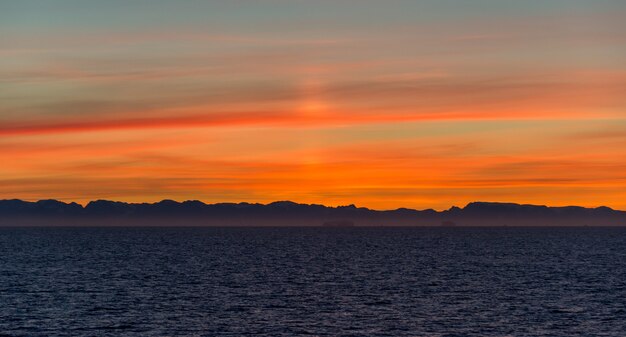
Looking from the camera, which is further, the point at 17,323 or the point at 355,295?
the point at 355,295

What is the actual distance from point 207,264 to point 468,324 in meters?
90.7

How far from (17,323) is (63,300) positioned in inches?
676

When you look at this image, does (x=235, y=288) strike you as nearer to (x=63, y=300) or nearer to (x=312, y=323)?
(x=63, y=300)

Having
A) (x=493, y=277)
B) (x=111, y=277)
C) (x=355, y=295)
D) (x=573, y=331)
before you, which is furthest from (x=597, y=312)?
(x=111, y=277)

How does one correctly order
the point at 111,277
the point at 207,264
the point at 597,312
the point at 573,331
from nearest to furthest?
the point at 573,331 → the point at 597,312 → the point at 111,277 → the point at 207,264

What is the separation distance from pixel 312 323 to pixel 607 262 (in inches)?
4263

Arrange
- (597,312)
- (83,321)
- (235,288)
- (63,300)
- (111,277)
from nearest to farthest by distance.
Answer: (83,321)
(597,312)
(63,300)
(235,288)
(111,277)

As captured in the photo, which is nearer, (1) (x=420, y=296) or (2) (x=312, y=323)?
(2) (x=312, y=323)

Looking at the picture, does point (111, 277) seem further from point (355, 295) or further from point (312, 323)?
point (312, 323)

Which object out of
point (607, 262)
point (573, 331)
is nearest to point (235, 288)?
point (573, 331)

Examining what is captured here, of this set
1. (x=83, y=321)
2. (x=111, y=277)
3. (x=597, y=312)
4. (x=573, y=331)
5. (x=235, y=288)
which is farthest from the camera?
(x=111, y=277)

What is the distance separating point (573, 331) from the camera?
72.6 m

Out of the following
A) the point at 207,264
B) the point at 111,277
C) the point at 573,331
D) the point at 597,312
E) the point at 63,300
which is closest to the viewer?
the point at 573,331

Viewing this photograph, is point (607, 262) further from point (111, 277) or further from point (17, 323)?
point (17, 323)
